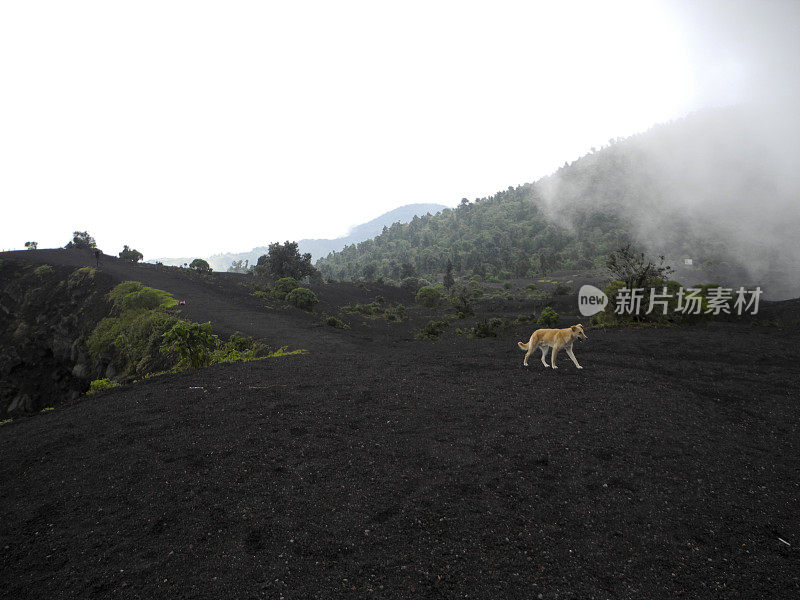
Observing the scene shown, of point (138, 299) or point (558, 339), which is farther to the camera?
point (138, 299)

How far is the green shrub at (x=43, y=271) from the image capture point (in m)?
32.3

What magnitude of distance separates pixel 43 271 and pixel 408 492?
43467 millimetres

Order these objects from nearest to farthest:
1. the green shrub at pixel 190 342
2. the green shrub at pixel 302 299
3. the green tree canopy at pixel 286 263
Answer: the green shrub at pixel 190 342, the green shrub at pixel 302 299, the green tree canopy at pixel 286 263

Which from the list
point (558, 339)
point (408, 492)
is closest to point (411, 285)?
point (558, 339)

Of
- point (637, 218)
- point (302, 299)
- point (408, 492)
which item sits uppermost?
point (637, 218)

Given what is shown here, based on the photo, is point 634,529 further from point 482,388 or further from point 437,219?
point 437,219

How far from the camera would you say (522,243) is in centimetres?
12988

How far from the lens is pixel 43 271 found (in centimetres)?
3272

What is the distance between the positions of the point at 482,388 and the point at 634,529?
571 centimetres

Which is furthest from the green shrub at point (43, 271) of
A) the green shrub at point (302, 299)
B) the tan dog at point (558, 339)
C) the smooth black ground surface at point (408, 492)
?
the tan dog at point (558, 339)

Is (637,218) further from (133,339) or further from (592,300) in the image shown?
(133,339)

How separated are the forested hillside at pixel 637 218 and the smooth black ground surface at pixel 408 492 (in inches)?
2133

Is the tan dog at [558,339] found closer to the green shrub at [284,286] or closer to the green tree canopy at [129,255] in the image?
the green shrub at [284,286]

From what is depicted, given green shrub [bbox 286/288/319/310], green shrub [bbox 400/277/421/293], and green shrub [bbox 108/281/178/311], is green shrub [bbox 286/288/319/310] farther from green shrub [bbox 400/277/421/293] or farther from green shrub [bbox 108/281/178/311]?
green shrub [bbox 400/277/421/293]
